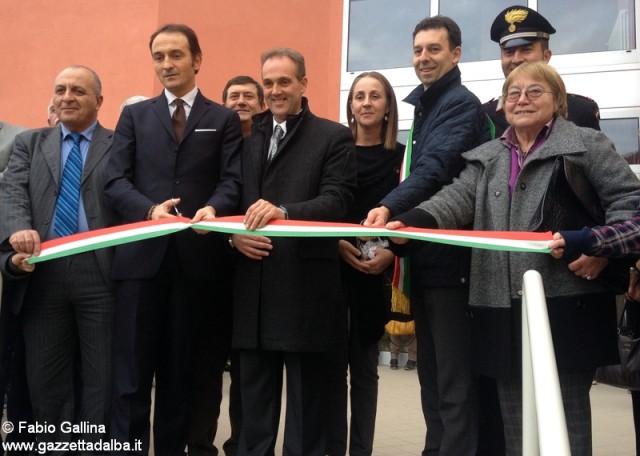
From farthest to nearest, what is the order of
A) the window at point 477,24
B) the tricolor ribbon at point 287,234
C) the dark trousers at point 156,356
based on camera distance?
the window at point 477,24 < the dark trousers at point 156,356 < the tricolor ribbon at point 287,234

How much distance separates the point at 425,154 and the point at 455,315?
826 millimetres

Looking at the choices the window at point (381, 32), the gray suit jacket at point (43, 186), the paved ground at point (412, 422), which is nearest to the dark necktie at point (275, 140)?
the gray suit jacket at point (43, 186)

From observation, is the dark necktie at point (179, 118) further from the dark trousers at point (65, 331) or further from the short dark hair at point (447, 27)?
the short dark hair at point (447, 27)

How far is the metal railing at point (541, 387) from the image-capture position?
5.89 ft

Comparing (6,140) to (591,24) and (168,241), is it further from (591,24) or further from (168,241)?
(591,24)

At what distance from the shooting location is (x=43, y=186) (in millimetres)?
4078

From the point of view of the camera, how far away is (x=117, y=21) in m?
11.7

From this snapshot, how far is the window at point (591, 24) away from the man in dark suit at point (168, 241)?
9.47m

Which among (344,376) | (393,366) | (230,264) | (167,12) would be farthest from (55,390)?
(167,12)

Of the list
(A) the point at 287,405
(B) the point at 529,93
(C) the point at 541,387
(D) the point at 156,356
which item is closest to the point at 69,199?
(D) the point at 156,356

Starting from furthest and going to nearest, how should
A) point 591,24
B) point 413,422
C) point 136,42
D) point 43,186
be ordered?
point 591,24
point 136,42
point 413,422
point 43,186

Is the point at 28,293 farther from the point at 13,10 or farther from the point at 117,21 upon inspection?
the point at 13,10

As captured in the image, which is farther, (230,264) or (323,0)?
(323,0)

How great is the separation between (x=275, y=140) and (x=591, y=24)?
9.72m
